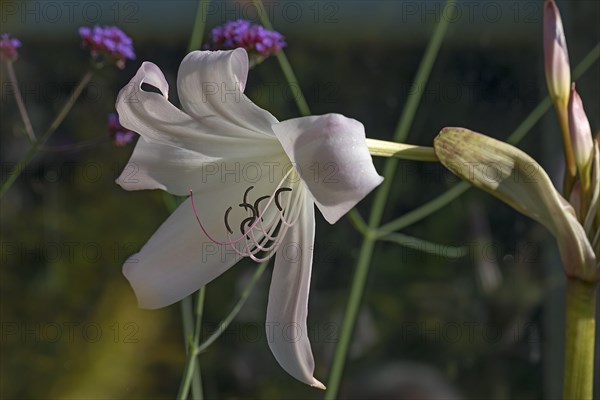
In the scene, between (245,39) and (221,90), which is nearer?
(221,90)

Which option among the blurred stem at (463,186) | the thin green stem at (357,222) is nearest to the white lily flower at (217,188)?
the thin green stem at (357,222)

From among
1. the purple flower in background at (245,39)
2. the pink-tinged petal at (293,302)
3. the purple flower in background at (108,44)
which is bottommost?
the pink-tinged petal at (293,302)

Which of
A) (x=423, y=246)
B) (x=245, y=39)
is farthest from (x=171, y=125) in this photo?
(x=423, y=246)

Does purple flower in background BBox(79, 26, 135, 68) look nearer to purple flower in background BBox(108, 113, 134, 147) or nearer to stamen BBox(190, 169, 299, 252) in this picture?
purple flower in background BBox(108, 113, 134, 147)

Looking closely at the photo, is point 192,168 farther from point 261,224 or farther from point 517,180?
point 517,180

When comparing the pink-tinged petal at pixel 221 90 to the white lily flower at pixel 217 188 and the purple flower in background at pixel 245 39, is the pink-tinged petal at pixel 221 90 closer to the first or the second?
the white lily flower at pixel 217 188

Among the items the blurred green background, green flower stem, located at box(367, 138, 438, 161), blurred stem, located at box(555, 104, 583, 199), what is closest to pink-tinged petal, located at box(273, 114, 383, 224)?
green flower stem, located at box(367, 138, 438, 161)

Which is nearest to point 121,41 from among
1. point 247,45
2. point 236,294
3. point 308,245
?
point 247,45
